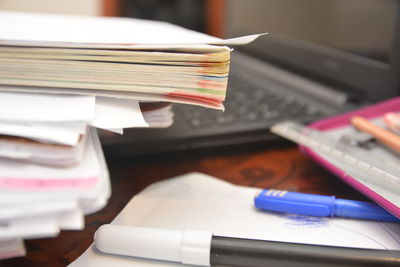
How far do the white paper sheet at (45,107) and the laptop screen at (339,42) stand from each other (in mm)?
377

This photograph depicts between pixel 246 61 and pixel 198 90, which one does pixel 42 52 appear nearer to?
pixel 198 90

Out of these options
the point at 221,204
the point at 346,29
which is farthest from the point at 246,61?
the point at 221,204

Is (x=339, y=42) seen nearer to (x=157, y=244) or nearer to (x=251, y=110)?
(x=251, y=110)

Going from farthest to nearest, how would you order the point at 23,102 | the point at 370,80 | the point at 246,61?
the point at 246,61, the point at 370,80, the point at 23,102

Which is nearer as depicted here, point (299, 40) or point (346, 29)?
point (346, 29)

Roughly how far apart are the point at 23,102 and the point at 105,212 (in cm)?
12

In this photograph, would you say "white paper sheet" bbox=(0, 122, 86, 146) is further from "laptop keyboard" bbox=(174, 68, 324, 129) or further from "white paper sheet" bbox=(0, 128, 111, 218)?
"laptop keyboard" bbox=(174, 68, 324, 129)

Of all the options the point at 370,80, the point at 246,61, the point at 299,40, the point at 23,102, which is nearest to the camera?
the point at 23,102

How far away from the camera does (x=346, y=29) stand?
592mm

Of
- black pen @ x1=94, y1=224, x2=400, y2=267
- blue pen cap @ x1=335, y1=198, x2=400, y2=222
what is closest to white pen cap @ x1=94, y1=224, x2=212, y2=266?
black pen @ x1=94, y1=224, x2=400, y2=267

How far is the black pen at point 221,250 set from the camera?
0.26 m

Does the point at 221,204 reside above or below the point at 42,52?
below

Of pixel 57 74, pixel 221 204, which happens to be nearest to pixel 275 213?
pixel 221 204

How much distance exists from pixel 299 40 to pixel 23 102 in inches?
20.4
